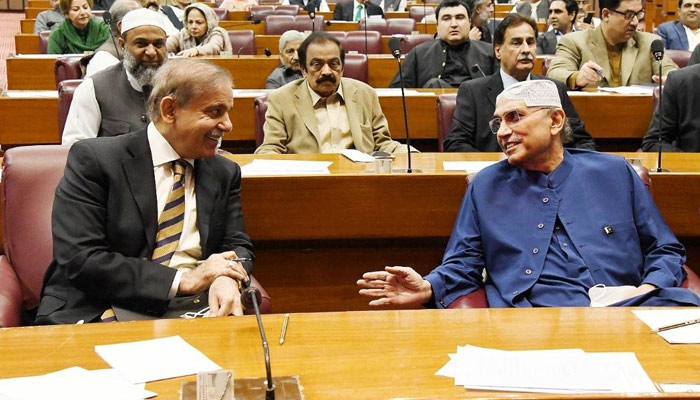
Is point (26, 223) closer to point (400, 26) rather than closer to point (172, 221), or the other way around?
Result: point (172, 221)

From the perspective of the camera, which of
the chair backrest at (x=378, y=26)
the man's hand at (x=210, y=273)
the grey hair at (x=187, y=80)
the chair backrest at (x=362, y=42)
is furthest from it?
the chair backrest at (x=378, y=26)

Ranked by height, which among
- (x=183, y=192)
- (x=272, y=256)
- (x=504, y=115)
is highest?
(x=504, y=115)

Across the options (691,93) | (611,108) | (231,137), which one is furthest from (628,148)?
(231,137)

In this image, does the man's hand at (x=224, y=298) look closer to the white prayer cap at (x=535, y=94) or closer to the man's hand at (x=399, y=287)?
the man's hand at (x=399, y=287)

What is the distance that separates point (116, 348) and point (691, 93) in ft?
9.65

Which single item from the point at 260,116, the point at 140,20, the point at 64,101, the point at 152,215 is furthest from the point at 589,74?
the point at 152,215

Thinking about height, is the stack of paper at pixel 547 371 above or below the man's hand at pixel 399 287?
above

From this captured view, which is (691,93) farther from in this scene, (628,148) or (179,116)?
(179,116)

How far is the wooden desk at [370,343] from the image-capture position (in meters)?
1.52

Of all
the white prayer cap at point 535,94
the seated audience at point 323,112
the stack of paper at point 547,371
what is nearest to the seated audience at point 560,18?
the seated audience at point 323,112

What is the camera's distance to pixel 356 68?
5535 mm

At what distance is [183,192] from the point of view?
7.76 ft

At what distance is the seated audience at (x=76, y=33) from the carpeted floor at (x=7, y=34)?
5.45 feet

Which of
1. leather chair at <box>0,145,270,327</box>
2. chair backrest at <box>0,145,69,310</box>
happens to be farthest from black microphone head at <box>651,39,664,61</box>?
chair backrest at <box>0,145,69,310</box>
